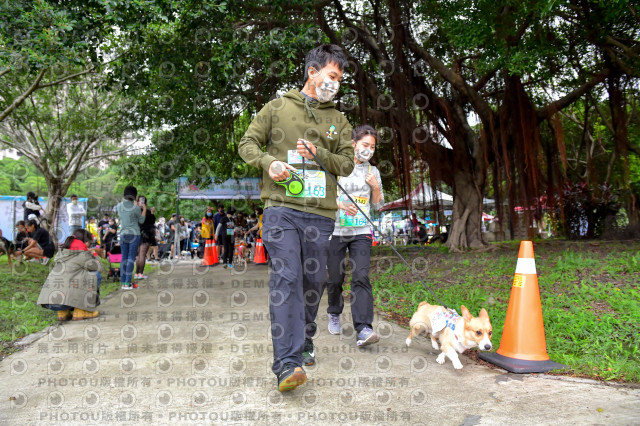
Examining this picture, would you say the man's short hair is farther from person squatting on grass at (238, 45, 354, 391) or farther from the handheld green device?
the handheld green device

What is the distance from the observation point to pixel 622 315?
395cm

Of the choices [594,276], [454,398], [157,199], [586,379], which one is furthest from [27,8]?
[157,199]

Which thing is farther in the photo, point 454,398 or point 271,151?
point 271,151

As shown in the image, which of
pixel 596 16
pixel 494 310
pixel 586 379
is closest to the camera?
pixel 586 379

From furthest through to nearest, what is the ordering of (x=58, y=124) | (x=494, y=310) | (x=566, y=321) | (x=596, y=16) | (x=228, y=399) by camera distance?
(x=58, y=124), (x=596, y=16), (x=494, y=310), (x=566, y=321), (x=228, y=399)

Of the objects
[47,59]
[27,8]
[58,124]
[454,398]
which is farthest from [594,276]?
[58,124]

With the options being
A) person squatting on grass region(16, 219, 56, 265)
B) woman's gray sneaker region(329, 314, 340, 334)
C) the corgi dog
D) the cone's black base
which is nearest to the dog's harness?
the corgi dog

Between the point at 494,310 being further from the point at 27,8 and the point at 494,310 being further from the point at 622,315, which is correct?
the point at 27,8

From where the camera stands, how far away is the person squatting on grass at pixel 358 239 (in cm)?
340

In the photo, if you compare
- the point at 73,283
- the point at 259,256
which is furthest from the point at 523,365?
the point at 259,256

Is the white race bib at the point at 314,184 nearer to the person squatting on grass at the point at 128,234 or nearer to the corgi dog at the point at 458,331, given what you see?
the corgi dog at the point at 458,331

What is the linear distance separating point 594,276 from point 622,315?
1.80 meters

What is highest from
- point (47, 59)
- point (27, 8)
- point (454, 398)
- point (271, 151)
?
point (27, 8)

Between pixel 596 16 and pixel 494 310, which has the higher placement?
pixel 596 16
